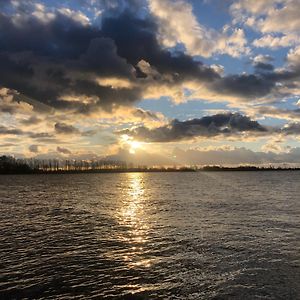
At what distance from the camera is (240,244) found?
3259 centimetres

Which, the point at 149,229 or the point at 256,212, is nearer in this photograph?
the point at 149,229

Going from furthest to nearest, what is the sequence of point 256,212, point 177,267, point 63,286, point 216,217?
point 256,212 → point 216,217 → point 177,267 → point 63,286

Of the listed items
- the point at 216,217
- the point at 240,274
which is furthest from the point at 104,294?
the point at 216,217

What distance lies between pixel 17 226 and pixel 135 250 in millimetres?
20201

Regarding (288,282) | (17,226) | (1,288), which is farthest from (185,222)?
(1,288)

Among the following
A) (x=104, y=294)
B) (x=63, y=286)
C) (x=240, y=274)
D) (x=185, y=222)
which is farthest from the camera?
(x=185, y=222)

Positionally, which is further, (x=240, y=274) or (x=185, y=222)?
Result: (x=185, y=222)

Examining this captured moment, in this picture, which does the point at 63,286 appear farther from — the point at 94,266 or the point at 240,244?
the point at 240,244

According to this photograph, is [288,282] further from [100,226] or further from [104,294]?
[100,226]

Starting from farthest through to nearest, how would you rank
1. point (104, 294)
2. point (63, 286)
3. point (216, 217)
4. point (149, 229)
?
point (216, 217) < point (149, 229) < point (63, 286) < point (104, 294)

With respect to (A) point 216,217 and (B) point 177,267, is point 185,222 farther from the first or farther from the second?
(B) point 177,267

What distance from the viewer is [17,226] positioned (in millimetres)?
44156

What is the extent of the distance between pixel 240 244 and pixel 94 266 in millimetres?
14051

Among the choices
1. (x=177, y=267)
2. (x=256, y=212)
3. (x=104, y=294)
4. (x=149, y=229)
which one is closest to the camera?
(x=104, y=294)
